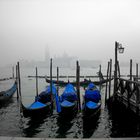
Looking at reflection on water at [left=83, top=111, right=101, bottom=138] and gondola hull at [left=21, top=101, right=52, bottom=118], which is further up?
gondola hull at [left=21, top=101, right=52, bottom=118]

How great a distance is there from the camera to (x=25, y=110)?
11.6 meters

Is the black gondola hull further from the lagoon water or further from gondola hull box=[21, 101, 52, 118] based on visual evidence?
the lagoon water

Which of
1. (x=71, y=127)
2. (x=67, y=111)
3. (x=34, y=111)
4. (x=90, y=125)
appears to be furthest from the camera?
(x=67, y=111)

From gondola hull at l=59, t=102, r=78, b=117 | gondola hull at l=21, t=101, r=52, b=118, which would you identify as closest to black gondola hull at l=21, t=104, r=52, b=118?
gondola hull at l=21, t=101, r=52, b=118

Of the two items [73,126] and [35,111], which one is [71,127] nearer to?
[73,126]

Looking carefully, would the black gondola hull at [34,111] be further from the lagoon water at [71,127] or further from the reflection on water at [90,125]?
the reflection on water at [90,125]

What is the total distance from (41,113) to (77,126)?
231 cm

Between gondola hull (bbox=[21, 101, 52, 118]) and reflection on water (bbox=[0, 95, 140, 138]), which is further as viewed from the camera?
gondola hull (bbox=[21, 101, 52, 118])

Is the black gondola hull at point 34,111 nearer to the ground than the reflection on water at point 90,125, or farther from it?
farther from it

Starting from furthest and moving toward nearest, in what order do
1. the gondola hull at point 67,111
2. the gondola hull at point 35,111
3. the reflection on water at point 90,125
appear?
the gondola hull at point 67,111
the gondola hull at point 35,111
the reflection on water at point 90,125

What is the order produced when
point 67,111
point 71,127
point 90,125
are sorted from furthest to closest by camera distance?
point 67,111
point 90,125
point 71,127

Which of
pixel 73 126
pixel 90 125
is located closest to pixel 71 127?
pixel 73 126

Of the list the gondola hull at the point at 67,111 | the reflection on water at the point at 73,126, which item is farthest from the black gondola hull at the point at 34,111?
the gondola hull at the point at 67,111

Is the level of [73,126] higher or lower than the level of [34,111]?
lower
